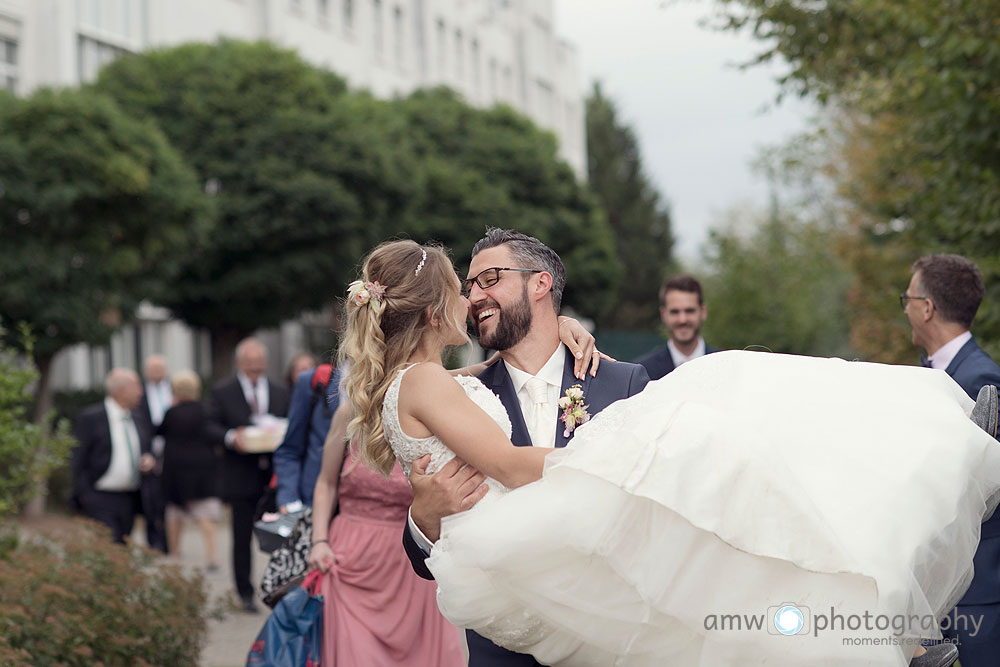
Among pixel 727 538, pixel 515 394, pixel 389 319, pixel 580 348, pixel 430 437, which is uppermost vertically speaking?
pixel 389 319

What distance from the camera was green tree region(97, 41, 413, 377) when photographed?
955 inches

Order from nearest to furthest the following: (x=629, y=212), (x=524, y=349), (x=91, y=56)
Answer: (x=524, y=349)
(x=91, y=56)
(x=629, y=212)

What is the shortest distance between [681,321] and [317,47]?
29063mm

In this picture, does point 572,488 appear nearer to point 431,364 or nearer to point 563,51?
point 431,364

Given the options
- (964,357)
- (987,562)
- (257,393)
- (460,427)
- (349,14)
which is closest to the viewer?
(460,427)

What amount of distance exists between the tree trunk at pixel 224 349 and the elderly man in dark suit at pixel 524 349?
22.3 meters

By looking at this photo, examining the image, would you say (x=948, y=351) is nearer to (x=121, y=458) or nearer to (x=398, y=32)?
(x=121, y=458)

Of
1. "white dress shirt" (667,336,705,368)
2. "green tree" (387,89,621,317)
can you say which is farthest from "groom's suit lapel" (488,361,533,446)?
"green tree" (387,89,621,317)

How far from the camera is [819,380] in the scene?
11.9ft

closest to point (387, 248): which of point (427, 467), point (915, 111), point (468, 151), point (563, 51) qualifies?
point (427, 467)

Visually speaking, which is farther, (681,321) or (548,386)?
(681,321)

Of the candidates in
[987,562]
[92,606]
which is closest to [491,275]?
[987,562]

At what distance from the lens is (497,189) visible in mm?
35281

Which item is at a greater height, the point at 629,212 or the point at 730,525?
the point at 629,212
